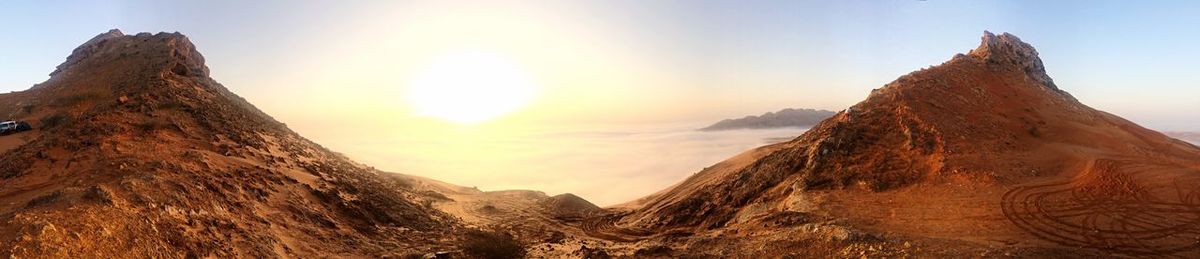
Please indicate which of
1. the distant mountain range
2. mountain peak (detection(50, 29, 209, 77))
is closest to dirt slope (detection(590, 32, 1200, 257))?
mountain peak (detection(50, 29, 209, 77))

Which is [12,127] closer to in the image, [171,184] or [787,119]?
[171,184]

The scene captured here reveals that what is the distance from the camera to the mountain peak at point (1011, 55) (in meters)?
29.0

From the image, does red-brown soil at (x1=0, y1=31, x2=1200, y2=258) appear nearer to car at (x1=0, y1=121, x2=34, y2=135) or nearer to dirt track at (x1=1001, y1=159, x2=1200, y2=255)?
dirt track at (x1=1001, y1=159, x2=1200, y2=255)

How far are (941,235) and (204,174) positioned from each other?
21.0 m

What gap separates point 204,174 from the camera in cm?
1675

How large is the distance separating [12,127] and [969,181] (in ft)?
111

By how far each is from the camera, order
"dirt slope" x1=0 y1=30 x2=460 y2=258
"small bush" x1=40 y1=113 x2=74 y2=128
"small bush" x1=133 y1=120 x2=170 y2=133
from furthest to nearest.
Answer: "small bush" x1=40 y1=113 x2=74 y2=128
"small bush" x1=133 y1=120 x2=170 y2=133
"dirt slope" x1=0 y1=30 x2=460 y2=258

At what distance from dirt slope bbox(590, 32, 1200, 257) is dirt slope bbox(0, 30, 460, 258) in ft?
33.7

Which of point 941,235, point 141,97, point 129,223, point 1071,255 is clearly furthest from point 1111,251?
point 141,97

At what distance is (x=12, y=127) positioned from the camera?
20797 millimetres

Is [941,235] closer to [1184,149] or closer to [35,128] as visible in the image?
[1184,149]

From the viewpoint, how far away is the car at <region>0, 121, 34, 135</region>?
20469 mm

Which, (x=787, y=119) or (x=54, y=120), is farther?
(x=787, y=119)

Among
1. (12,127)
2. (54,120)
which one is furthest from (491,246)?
(12,127)
